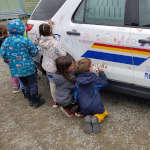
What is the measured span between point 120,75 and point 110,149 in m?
0.98

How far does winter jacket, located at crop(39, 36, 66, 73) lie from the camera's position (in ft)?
9.23

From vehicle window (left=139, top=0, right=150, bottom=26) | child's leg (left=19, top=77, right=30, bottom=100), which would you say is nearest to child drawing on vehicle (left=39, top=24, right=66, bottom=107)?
child's leg (left=19, top=77, right=30, bottom=100)

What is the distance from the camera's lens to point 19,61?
2.96 metres

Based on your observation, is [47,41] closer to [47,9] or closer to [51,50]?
[51,50]

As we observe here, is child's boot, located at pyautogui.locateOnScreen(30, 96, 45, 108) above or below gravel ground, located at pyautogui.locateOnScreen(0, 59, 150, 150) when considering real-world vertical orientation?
above

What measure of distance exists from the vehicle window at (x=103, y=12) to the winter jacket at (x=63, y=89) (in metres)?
0.89

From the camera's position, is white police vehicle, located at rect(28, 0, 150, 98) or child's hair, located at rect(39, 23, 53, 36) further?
child's hair, located at rect(39, 23, 53, 36)

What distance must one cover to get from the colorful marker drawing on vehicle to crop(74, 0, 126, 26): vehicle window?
12.5 inches

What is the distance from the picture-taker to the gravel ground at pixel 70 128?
247cm

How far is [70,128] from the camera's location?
2766mm

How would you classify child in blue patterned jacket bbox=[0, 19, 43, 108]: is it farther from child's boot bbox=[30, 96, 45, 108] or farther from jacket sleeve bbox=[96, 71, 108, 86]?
jacket sleeve bbox=[96, 71, 108, 86]

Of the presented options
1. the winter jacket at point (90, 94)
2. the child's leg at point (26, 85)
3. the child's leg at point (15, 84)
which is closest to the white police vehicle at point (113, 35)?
the winter jacket at point (90, 94)

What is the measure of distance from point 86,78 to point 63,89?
1.42 ft

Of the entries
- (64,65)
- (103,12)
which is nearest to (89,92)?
(64,65)
